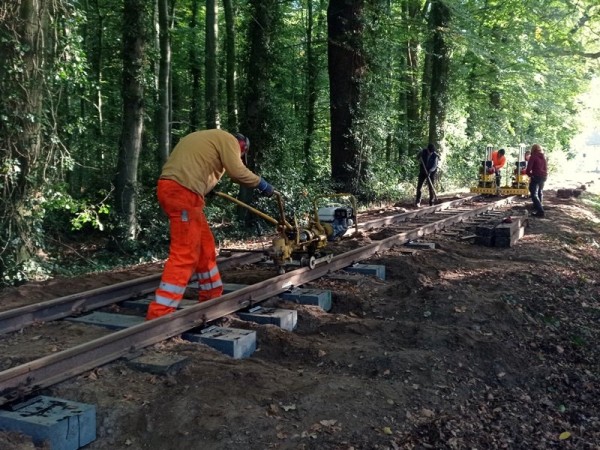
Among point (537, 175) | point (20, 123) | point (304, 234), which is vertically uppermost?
point (20, 123)

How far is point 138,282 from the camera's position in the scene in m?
6.67

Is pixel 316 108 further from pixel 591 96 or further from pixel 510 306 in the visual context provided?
pixel 591 96

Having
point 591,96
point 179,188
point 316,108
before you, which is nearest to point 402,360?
point 179,188

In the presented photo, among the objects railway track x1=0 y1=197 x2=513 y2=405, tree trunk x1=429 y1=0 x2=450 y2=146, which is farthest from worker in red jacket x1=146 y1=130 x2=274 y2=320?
tree trunk x1=429 y1=0 x2=450 y2=146

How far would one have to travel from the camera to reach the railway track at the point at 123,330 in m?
3.92

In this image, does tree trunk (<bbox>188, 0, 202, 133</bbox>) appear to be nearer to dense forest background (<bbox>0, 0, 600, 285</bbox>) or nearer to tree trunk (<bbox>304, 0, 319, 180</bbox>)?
dense forest background (<bbox>0, 0, 600, 285</bbox>)

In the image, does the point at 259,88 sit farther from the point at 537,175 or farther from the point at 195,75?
the point at 195,75

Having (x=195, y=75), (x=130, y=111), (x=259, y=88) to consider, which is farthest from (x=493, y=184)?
(x=195, y=75)

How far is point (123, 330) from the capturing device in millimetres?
4656

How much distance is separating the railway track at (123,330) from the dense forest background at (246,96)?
227 cm

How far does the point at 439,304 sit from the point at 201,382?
10.4 ft

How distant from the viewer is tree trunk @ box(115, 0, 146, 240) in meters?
11.6

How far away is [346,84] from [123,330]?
45.0 feet

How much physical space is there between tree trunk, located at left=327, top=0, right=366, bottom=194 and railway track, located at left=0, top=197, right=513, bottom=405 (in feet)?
26.8
